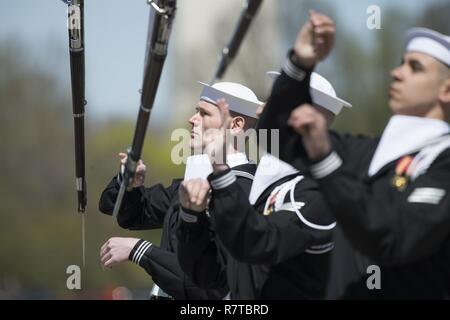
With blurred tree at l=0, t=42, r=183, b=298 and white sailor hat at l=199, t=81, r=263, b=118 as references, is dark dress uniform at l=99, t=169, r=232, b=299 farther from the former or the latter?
blurred tree at l=0, t=42, r=183, b=298

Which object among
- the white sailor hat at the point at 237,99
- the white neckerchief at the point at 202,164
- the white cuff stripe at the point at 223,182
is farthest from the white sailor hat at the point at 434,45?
the white sailor hat at the point at 237,99

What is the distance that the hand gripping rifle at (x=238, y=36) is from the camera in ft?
14.4

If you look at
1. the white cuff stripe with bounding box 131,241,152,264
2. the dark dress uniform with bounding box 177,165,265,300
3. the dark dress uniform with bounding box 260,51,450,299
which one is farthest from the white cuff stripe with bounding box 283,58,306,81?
the white cuff stripe with bounding box 131,241,152,264

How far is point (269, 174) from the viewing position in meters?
5.55

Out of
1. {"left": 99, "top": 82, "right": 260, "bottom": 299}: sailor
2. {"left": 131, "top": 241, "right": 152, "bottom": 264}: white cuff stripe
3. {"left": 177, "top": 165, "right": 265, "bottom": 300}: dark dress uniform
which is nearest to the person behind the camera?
{"left": 177, "top": 165, "right": 265, "bottom": 300}: dark dress uniform

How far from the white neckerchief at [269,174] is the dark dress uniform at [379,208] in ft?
2.55

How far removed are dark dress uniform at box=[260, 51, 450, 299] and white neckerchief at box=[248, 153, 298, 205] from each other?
2.55 ft

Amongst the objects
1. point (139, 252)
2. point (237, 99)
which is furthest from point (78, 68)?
point (139, 252)

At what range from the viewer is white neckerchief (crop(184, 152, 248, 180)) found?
20.8 feet

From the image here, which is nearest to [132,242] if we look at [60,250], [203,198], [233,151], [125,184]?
[233,151]

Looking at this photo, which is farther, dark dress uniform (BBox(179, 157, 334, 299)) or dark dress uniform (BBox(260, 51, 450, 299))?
dark dress uniform (BBox(179, 157, 334, 299))

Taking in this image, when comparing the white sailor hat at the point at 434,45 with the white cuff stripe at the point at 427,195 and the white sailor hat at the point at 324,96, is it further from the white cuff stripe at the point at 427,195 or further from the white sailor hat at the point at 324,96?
the white sailor hat at the point at 324,96

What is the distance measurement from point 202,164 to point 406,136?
2.07m
